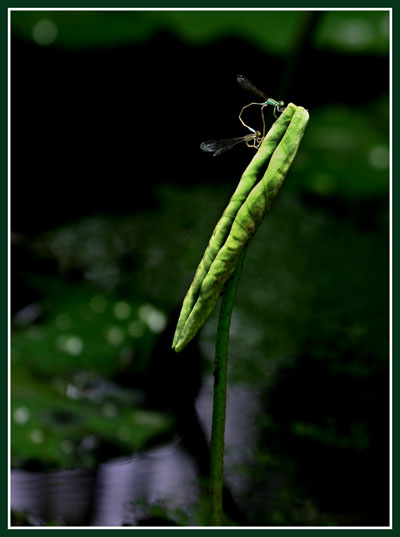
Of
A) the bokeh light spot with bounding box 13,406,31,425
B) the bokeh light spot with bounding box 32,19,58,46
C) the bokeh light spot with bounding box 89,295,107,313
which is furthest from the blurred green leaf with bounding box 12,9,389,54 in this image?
the bokeh light spot with bounding box 13,406,31,425

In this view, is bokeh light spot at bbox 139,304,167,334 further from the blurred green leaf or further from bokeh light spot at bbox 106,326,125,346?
the blurred green leaf

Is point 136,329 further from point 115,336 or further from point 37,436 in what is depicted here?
point 37,436

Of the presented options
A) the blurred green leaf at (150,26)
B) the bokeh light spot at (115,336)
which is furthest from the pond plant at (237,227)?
the blurred green leaf at (150,26)

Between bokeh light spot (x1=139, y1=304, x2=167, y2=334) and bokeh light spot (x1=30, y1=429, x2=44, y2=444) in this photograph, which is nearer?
bokeh light spot (x1=30, y1=429, x2=44, y2=444)

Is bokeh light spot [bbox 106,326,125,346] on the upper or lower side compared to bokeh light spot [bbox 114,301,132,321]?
lower

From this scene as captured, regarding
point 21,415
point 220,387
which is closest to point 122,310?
point 21,415

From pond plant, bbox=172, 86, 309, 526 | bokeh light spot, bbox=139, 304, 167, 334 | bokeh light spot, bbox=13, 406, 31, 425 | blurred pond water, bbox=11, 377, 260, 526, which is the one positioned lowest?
blurred pond water, bbox=11, 377, 260, 526

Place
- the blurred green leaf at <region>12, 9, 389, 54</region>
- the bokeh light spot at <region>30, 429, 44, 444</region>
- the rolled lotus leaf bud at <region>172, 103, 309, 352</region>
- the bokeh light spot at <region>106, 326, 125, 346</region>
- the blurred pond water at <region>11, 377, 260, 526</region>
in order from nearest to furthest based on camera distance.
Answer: the rolled lotus leaf bud at <region>172, 103, 309, 352</region> → the blurred pond water at <region>11, 377, 260, 526</region> → the bokeh light spot at <region>30, 429, 44, 444</region> → the bokeh light spot at <region>106, 326, 125, 346</region> → the blurred green leaf at <region>12, 9, 389, 54</region>

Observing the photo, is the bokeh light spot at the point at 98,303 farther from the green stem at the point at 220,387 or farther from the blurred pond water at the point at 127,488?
the green stem at the point at 220,387

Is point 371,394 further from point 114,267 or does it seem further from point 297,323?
point 114,267
